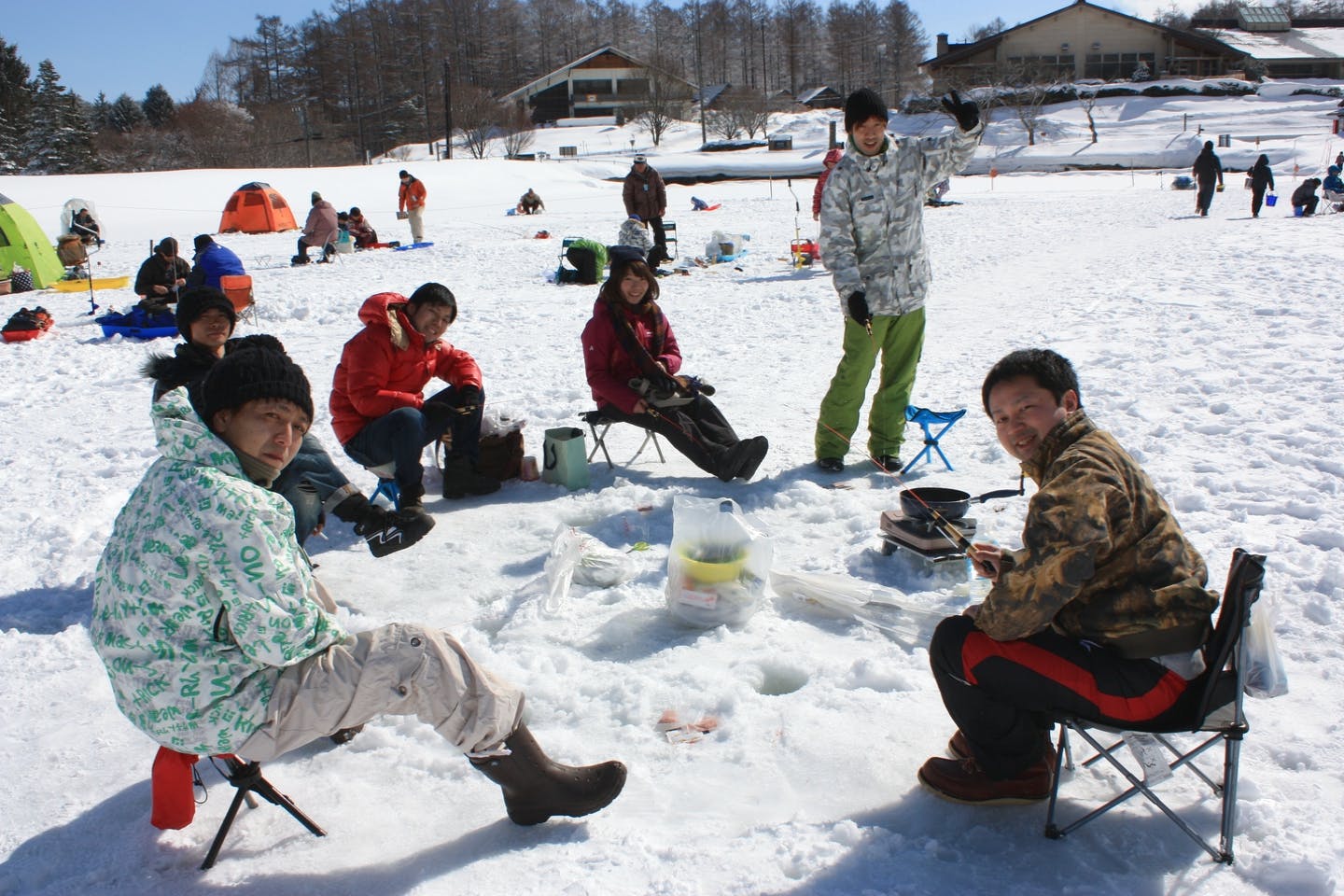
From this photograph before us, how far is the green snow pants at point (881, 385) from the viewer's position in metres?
5.21

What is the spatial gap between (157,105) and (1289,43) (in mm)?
72850

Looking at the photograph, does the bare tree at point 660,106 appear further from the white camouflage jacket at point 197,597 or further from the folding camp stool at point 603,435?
the white camouflage jacket at point 197,597

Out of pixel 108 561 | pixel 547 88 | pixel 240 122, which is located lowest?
pixel 108 561

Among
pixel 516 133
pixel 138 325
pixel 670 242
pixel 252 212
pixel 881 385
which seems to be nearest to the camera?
pixel 881 385

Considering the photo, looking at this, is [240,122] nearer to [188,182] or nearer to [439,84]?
[439,84]

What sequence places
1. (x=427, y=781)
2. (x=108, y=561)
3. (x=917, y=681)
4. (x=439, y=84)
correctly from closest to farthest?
(x=108, y=561), (x=427, y=781), (x=917, y=681), (x=439, y=84)

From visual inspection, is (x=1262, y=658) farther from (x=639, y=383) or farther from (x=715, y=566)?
(x=639, y=383)

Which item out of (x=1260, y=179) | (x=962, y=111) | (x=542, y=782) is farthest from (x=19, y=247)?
(x=1260, y=179)

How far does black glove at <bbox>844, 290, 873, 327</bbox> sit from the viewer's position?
5.02m

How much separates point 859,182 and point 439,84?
6800cm

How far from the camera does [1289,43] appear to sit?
2302 inches

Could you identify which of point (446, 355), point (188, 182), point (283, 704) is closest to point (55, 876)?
point (283, 704)

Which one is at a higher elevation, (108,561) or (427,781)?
(108,561)

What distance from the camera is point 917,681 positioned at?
10.5 feet
